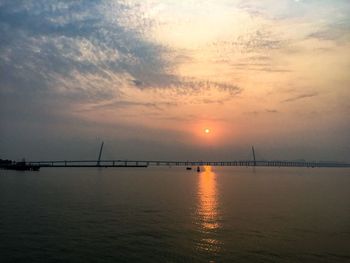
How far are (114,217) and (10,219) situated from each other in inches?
410

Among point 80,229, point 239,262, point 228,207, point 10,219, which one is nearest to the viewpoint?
point 239,262

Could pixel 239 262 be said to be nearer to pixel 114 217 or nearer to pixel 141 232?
pixel 141 232

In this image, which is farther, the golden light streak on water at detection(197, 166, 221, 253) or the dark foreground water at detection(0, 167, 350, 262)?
the golden light streak on water at detection(197, 166, 221, 253)

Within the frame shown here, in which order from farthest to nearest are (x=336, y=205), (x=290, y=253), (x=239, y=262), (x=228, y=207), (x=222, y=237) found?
(x=336, y=205), (x=228, y=207), (x=222, y=237), (x=290, y=253), (x=239, y=262)

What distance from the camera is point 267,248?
25.5 m

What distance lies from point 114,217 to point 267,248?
17.7 m

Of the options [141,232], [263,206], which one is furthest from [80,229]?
[263,206]

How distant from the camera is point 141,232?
29969 millimetres

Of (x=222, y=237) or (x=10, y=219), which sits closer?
(x=222, y=237)

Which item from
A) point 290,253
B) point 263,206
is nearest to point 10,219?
point 290,253

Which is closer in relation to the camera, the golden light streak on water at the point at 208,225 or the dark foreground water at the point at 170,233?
the dark foreground water at the point at 170,233

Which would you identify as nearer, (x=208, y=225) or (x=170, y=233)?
(x=170, y=233)

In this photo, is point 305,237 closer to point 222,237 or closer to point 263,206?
point 222,237

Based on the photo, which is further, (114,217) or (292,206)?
(292,206)
